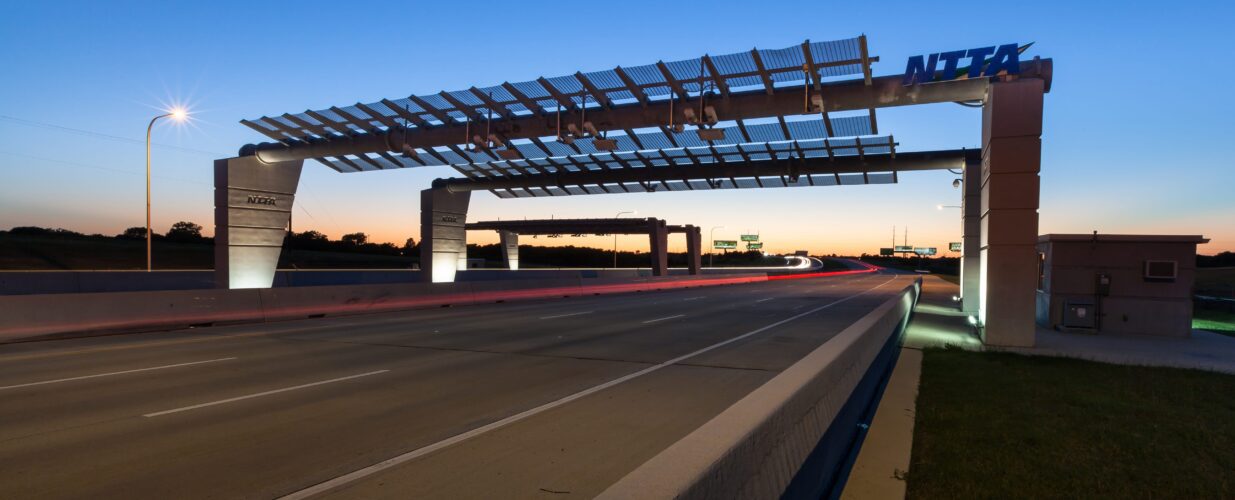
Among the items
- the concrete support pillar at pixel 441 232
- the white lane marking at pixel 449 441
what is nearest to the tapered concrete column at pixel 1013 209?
the white lane marking at pixel 449 441

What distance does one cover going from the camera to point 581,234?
6353 centimetres

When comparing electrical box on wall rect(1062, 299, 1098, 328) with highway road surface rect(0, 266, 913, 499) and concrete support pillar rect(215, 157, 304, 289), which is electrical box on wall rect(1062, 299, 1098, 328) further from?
concrete support pillar rect(215, 157, 304, 289)

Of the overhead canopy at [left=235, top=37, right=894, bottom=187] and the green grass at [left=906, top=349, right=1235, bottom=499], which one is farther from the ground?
the overhead canopy at [left=235, top=37, right=894, bottom=187]

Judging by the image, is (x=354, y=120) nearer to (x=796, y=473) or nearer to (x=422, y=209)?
(x=422, y=209)

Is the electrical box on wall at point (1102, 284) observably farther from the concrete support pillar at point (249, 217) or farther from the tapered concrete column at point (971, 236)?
the concrete support pillar at point (249, 217)

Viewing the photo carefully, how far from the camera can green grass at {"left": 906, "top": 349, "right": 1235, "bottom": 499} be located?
5.16m

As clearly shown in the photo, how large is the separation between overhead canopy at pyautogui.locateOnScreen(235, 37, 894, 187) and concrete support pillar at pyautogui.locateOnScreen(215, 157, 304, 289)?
1650 millimetres

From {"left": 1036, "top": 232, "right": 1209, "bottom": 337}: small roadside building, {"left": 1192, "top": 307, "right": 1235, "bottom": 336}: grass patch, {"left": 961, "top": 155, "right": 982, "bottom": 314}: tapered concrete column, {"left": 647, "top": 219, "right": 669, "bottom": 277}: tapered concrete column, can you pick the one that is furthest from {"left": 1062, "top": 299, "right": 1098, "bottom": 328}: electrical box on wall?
{"left": 647, "top": 219, "right": 669, "bottom": 277}: tapered concrete column

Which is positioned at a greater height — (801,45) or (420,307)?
(801,45)

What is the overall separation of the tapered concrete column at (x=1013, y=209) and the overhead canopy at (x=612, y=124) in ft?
10.5

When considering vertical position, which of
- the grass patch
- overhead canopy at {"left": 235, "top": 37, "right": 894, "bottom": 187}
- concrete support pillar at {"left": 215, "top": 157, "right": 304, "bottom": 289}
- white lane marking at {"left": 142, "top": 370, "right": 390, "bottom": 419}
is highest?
overhead canopy at {"left": 235, "top": 37, "right": 894, "bottom": 187}

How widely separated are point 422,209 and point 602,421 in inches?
1108

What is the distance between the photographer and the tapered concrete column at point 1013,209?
14.1m

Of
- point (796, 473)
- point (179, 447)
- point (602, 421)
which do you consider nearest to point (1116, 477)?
point (796, 473)
